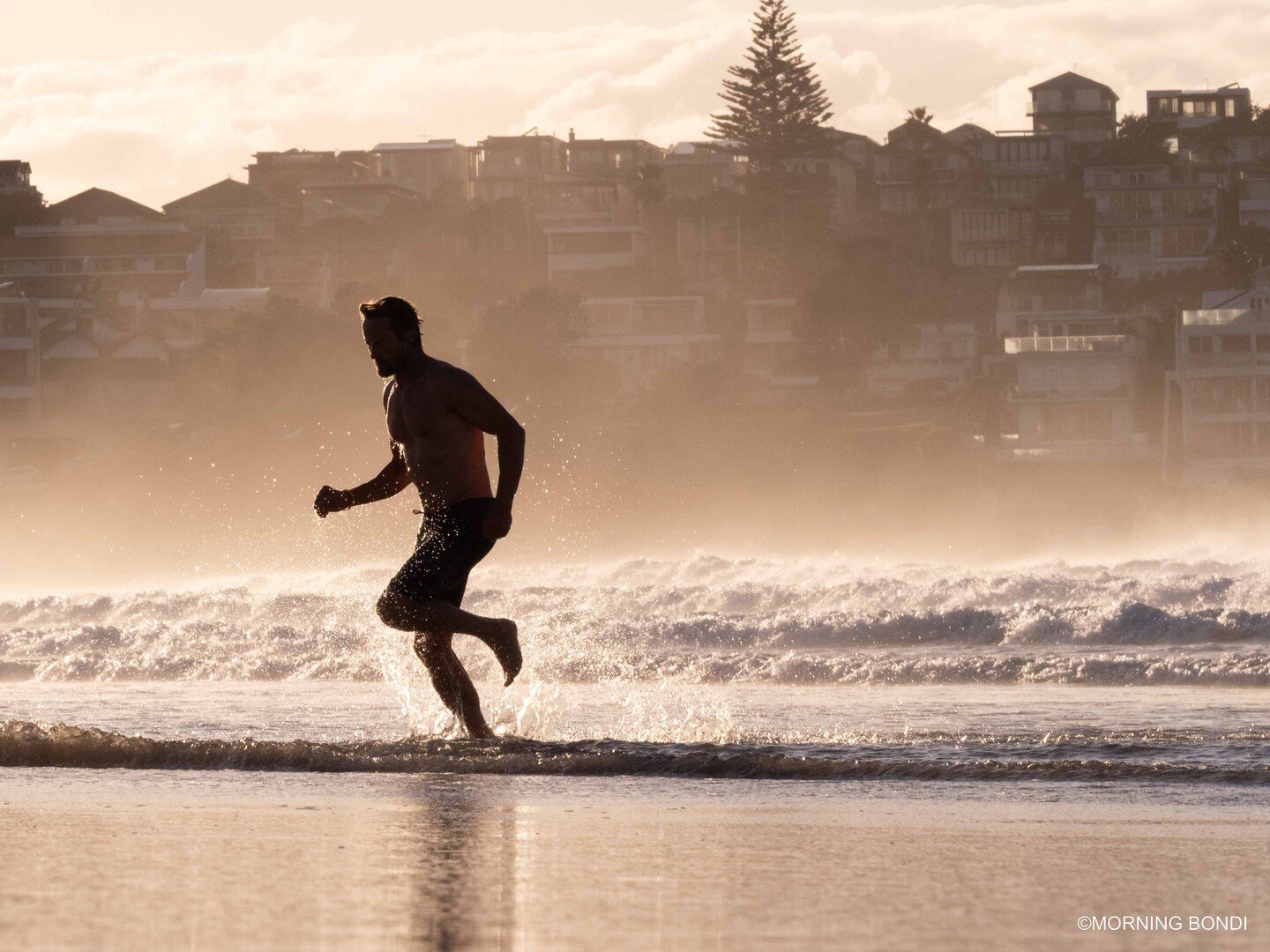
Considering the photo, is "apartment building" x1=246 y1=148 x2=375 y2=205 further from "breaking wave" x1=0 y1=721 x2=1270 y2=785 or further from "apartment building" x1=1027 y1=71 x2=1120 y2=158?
"breaking wave" x1=0 y1=721 x2=1270 y2=785

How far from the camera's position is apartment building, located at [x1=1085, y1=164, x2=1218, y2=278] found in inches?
3130

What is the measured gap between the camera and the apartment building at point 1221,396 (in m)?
62.0

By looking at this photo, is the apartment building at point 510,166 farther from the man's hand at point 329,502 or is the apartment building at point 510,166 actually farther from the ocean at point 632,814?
the man's hand at point 329,502

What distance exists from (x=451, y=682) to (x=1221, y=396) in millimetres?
59851

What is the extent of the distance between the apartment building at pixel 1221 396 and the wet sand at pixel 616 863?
59625mm

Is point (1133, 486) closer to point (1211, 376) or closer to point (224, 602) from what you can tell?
point (1211, 376)

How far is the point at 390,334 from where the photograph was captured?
246 inches

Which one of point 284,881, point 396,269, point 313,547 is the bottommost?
point 313,547

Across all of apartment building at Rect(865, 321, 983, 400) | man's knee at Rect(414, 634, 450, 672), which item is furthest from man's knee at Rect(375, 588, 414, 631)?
apartment building at Rect(865, 321, 983, 400)

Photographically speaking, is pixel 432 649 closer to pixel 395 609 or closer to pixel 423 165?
pixel 395 609

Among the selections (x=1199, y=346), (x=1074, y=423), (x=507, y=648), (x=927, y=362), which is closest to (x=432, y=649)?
(x=507, y=648)

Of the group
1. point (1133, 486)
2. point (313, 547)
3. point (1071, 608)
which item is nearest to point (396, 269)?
point (313, 547)

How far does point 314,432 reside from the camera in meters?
71.4

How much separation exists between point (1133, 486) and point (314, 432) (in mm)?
31142
